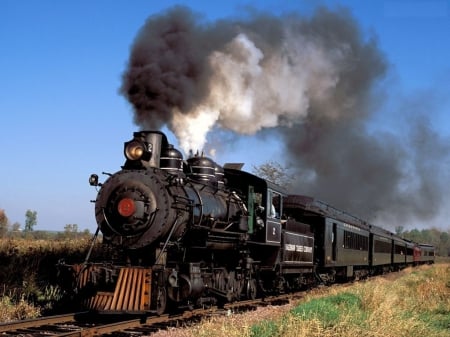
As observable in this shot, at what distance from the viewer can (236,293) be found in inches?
566

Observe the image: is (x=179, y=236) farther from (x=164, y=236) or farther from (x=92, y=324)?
(x=92, y=324)

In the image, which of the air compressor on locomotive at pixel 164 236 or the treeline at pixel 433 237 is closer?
the air compressor on locomotive at pixel 164 236

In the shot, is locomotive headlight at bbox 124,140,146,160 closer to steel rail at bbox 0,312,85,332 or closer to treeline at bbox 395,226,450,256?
steel rail at bbox 0,312,85,332

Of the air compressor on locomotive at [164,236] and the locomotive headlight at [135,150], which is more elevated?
the locomotive headlight at [135,150]

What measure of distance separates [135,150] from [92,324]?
3.56 m

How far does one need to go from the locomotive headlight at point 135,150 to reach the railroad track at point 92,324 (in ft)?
10.7

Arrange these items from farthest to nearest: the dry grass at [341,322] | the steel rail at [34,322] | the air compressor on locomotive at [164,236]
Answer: the air compressor on locomotive at [164,236], the steel rail at [34,322], the dry grass at [341,322]

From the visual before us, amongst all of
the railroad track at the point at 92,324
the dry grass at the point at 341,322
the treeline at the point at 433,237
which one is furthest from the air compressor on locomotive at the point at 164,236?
the treeline at the point at 433,237

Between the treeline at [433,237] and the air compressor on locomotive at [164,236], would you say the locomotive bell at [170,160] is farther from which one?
the treeline at [433,237]

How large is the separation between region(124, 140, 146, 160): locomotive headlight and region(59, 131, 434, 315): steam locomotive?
0.07 ft

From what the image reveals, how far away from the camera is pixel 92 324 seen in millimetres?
10461

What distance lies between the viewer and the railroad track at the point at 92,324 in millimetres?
9102

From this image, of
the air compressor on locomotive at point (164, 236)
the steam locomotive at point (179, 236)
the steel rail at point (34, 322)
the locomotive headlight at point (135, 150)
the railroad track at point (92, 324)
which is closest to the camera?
the railroad track at point (92, 324)

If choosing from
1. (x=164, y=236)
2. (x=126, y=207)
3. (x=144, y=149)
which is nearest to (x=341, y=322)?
(x=164, y=236)
